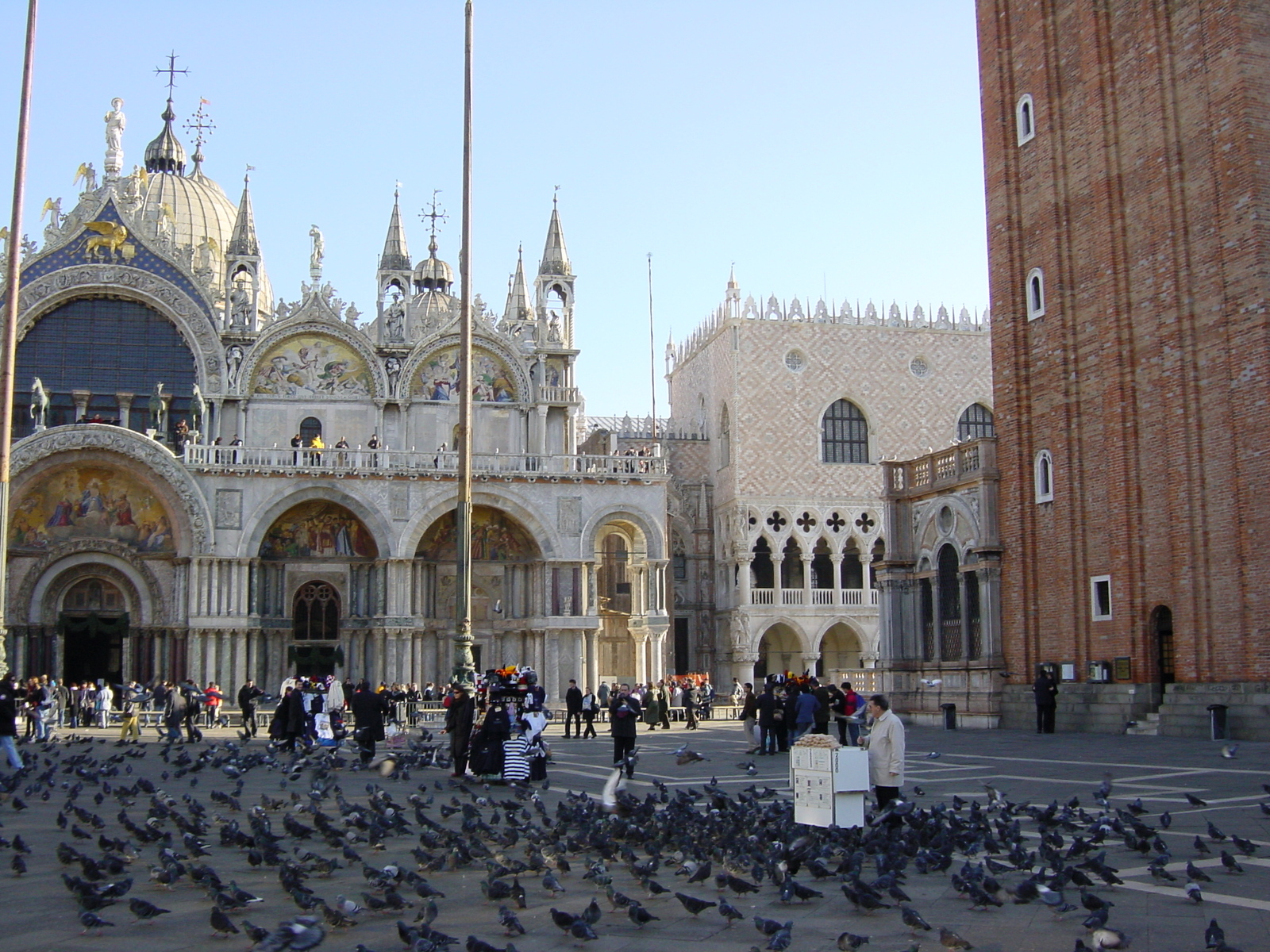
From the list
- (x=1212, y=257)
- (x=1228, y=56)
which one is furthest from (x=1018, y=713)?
(x=1228, y=56)

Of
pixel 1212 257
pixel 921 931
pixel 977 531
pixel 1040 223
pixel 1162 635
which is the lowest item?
pixel 921 931

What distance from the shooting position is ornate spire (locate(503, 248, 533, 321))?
167ft

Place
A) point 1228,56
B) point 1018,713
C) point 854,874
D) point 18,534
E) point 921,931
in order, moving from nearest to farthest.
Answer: point 921,931
point 854,874
point 1228,56
point 1018,713
point 18,534

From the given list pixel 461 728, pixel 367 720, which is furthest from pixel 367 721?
pixel 461 728

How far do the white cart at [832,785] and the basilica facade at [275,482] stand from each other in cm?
3082

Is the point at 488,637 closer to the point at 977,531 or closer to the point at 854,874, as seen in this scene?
the point at 977,531

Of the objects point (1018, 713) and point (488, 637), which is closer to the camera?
point (1018, 713)

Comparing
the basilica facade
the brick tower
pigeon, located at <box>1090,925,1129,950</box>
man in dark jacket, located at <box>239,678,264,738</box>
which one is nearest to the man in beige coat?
pigeon, located at <box>1090,925,1129,950</box>

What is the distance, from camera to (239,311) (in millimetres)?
43906

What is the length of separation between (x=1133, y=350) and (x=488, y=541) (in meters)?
22.8

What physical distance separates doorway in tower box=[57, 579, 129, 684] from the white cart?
33867 millimetres

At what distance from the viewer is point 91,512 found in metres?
40.8

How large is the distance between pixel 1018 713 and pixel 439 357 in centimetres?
2339

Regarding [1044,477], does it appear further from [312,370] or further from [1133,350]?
[312,370]
